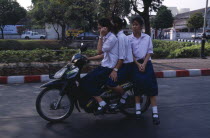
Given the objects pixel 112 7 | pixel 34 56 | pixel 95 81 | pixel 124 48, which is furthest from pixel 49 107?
pixel 112 7

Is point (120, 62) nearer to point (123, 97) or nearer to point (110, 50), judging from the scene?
point (110, 50)

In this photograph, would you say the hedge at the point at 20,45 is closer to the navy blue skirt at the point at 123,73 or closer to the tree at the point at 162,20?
the navy blue skirt at the point at 123,73

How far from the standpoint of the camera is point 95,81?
4.16 metres

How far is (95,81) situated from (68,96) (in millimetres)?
469

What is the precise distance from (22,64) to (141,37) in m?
5.28

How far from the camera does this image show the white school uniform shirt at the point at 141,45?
4.27m

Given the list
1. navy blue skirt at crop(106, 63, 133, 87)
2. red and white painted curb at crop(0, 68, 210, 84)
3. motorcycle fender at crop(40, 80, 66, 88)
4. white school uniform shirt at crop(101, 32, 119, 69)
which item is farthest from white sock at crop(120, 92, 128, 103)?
red and white painted curb at crop(0, 68, 210, 84)

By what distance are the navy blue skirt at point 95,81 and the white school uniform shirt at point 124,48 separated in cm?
28

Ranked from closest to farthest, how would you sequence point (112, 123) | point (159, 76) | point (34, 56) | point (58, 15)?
1. point (112, 123)
2. point (34, 56)
3. point (159, 76)
4. point (58, 15)

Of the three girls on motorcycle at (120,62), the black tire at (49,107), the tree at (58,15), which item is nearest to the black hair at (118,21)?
the three girls on motorcycle at (120,62)

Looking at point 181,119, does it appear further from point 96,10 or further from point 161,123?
point 96,10

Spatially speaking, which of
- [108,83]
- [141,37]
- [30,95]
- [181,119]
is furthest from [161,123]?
[30,95]

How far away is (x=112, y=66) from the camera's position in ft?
13.8

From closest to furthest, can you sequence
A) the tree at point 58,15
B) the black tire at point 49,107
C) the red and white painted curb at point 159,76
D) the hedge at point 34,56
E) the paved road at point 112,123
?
the paved road at point 112,123, the black tire at point 49,107, the red and white painted curb at point 159,76, the hedge at point 34,56, the tree at point 58,15
